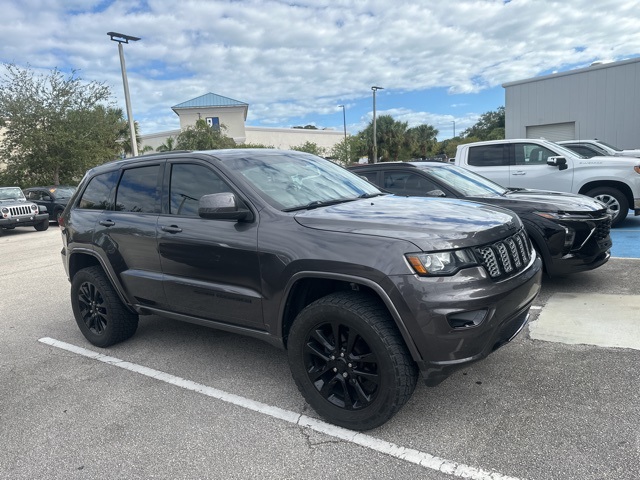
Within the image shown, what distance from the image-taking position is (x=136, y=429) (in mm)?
3074

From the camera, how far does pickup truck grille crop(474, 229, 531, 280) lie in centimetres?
275

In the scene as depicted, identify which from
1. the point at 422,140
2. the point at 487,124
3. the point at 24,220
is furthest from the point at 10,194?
the point at 487,124

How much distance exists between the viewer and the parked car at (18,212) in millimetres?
14844

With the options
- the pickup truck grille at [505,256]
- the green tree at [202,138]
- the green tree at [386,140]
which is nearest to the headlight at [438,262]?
the pickup truck grille at [505,256]

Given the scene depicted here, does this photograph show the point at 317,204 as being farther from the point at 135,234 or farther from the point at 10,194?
the point at 10,194

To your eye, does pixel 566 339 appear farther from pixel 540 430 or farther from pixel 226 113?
pixel 226 113

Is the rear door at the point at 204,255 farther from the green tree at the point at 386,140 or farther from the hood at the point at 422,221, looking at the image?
the green tree at the point at 386,140

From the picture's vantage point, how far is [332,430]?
2934mm

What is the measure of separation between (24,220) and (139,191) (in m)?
13.7

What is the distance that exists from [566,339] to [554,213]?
1.57 meters

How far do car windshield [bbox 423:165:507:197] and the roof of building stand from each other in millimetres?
47437

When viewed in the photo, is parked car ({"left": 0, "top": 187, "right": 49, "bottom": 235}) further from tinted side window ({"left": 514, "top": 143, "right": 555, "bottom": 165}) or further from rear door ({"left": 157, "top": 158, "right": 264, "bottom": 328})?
tinted side window ({"left": 514, "top": 143, "right": 555, "bottom": 165})

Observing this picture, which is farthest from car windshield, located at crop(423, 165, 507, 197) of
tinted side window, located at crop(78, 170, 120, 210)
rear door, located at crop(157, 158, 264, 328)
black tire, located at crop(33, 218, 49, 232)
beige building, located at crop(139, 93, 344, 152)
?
beige building, located at crop(139, 93, 344, 152)

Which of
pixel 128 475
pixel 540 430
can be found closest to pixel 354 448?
pixel 540 430
